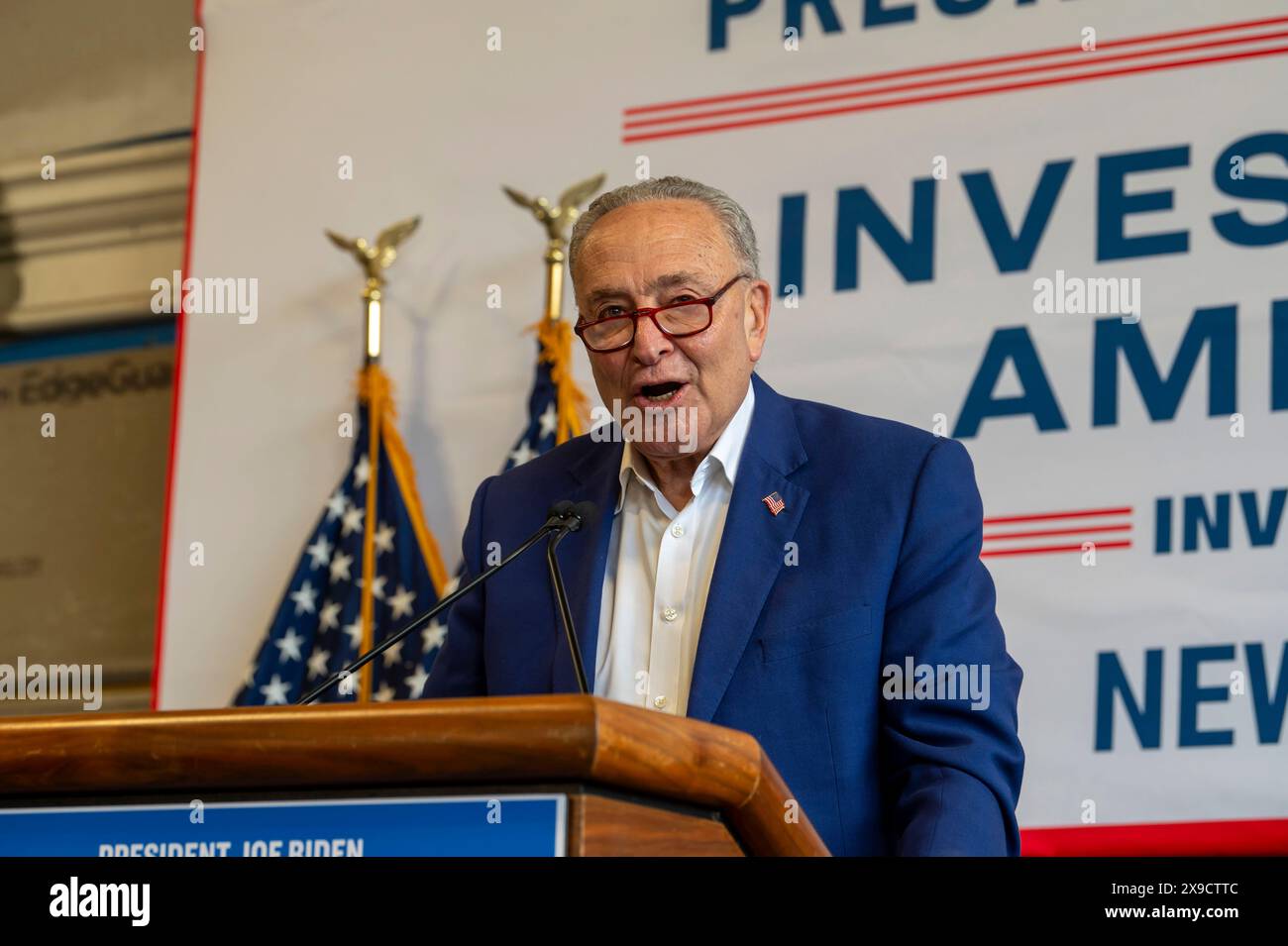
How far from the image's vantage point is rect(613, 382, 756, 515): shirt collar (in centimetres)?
281

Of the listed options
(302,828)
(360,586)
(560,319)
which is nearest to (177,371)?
(360,586)

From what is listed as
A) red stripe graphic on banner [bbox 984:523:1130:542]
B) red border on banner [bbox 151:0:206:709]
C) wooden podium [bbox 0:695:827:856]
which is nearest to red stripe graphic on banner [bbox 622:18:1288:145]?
red stripe graphic on banner [bbox 984:523:1130:542]

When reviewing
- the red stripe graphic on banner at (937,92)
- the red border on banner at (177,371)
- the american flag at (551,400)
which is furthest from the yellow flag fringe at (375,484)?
the red stripe graphic on banner at (937,92)

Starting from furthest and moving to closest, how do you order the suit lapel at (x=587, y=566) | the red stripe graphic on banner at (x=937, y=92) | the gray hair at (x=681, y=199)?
the red stripe graphic on banner at (x=937, y=92)
the gray hair at (x=681, y=199)
the suit lapel at (x=587, y=566)

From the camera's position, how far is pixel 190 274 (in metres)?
5.04

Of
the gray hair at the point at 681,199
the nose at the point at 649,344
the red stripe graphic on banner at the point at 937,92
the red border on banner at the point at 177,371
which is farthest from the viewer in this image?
the red border on banner at the point at 177,371

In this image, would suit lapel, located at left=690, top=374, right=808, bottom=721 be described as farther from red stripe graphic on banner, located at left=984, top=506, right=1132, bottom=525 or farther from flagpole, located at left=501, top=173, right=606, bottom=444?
flagpole, located at left=501, top=173, right=606, bottom=444

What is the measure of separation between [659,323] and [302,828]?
4.30 feet

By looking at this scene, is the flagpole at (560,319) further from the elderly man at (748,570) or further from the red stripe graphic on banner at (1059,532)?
the elderly man at (748,570)

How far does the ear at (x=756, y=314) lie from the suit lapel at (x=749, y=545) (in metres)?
0.06

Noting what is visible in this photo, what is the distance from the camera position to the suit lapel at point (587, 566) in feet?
8.64

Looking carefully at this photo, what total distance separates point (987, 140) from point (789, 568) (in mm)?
Result: 1931
